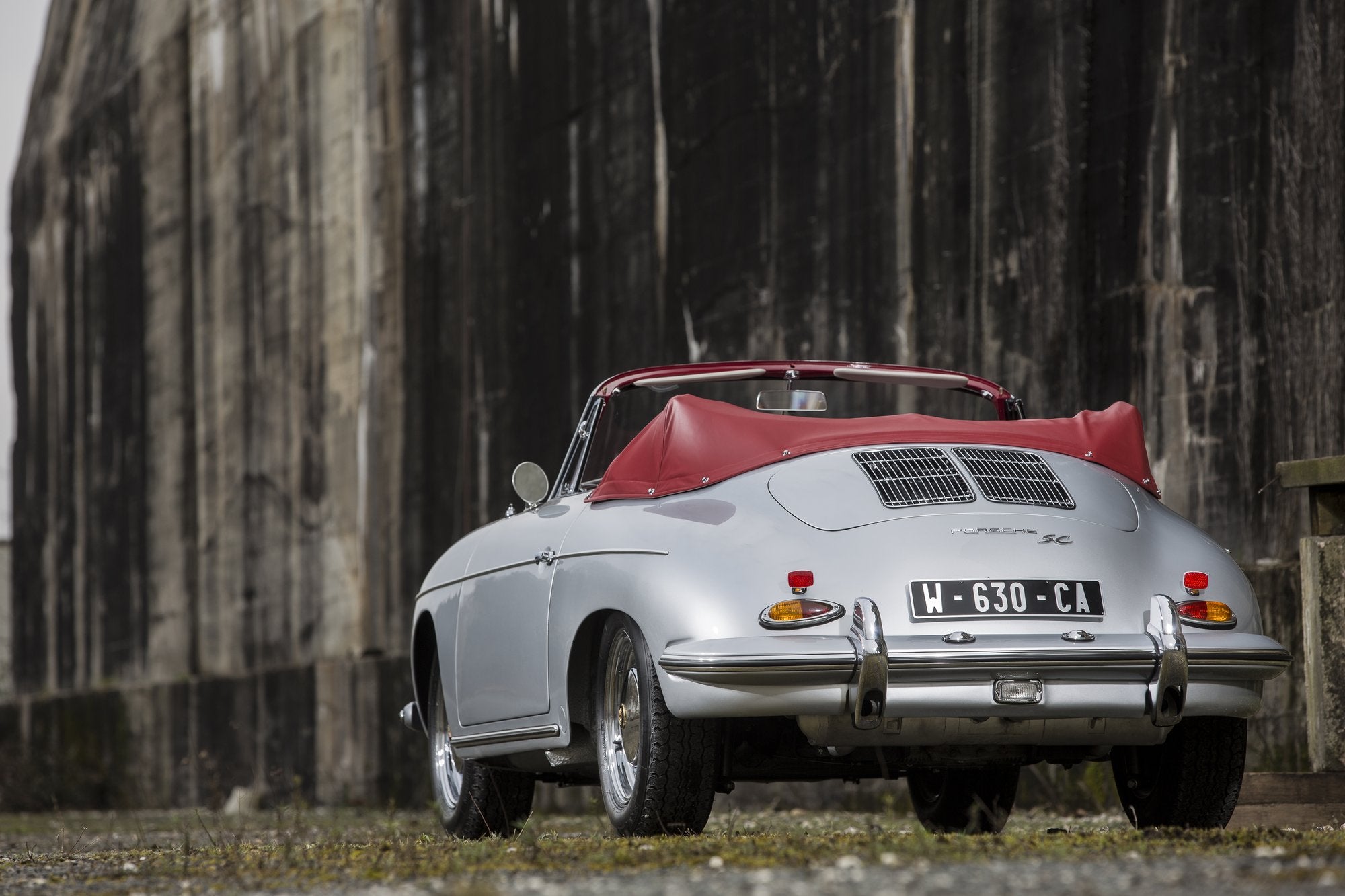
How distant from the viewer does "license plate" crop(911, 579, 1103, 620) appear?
522 centimetres

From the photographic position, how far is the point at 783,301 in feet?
38.1

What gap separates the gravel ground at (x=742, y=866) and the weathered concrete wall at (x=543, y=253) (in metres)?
3.41

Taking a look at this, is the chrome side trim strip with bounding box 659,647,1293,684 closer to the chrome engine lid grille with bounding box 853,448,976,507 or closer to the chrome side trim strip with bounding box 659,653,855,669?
the chrome side trim strip with bounding box 659,653,855,669

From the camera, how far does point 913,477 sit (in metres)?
5.58

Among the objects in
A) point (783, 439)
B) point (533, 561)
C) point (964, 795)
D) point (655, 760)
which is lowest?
point (964, 795)

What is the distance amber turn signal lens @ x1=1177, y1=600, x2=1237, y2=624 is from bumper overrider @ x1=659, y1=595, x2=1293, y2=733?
0.13 m

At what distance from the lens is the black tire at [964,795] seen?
7340 mm

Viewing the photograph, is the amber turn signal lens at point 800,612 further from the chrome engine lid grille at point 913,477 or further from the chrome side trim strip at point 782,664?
the chrome engine lid grille at point 913,477

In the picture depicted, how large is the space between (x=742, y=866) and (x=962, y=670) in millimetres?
1007

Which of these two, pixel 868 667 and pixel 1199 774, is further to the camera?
pixel 1199 774

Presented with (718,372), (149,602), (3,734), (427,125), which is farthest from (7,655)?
(718,372)

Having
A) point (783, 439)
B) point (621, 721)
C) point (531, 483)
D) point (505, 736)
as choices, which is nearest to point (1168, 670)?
point (783, 439)

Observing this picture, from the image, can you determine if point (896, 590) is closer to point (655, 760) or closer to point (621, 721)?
point (655, 760)

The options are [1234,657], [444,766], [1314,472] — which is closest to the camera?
[1234,657]
